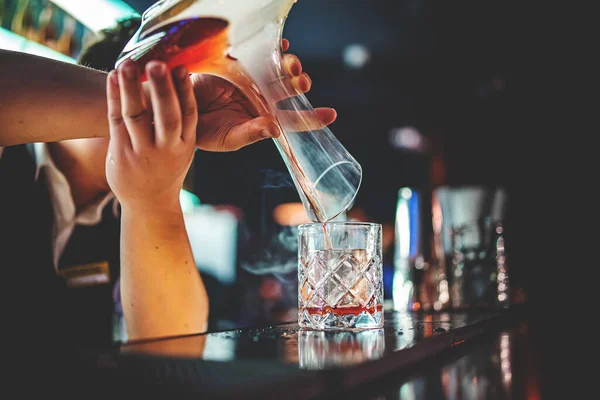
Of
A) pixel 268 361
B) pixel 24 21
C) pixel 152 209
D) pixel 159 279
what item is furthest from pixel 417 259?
pixel 268 361

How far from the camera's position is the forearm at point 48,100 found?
67cm

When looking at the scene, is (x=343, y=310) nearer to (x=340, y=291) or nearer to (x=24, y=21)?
(x=340, y=291)

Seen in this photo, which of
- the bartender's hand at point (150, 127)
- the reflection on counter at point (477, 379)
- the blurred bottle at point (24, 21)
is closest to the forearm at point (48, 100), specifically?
the bartender's hand at point (150, 127)

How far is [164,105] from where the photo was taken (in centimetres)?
57

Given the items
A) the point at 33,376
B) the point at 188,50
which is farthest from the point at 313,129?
the point at 33,376

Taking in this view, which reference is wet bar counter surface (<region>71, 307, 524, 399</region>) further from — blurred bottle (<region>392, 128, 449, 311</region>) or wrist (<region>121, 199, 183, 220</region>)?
blurred bottle (<region>392, 128, 449, 311</region>)

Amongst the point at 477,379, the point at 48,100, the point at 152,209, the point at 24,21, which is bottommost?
the point at 477,379

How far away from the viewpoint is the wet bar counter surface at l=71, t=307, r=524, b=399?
37 cm

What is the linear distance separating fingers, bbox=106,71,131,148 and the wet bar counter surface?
8.9 inches

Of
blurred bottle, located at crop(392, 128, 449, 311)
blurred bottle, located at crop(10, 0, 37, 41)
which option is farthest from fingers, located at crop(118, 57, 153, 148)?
blurred bottle, located at crop(392, 128, 449, 311)

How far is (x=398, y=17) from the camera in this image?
3.46m

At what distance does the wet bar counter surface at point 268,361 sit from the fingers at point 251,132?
0.82 ft

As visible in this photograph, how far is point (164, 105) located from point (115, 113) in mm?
61

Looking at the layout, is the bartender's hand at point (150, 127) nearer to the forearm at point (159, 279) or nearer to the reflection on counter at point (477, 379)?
the forearm at point (159, 279)
